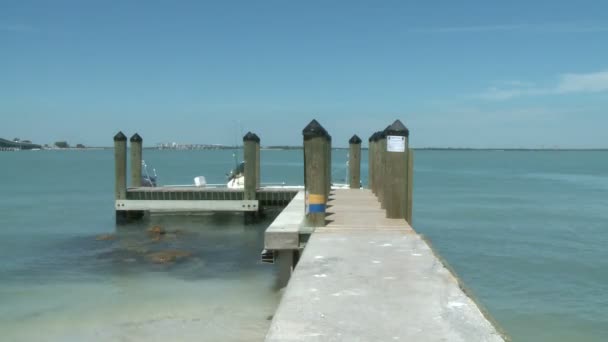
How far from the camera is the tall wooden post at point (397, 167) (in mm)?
9734

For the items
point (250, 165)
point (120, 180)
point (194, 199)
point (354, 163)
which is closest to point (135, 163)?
point (120, 180)

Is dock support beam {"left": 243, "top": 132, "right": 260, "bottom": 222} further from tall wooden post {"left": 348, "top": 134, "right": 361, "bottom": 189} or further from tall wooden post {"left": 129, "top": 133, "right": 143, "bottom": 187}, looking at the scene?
tall wooden post {"left": 129, "top": 133, "right": 143, "bottom": 187}

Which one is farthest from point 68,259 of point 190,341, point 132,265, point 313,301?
point 313,301

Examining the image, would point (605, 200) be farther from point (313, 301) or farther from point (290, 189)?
point (313, 301)

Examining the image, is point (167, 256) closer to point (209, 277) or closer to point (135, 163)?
point (209, 277)

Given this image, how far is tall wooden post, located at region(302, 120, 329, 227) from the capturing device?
29.3 ft

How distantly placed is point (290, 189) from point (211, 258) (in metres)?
6.21

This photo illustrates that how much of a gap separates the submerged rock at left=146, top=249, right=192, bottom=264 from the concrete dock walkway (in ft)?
28.4

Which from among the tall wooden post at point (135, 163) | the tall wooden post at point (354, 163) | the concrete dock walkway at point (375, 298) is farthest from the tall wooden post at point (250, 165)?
the concrete dock walkway at point (375, 298)

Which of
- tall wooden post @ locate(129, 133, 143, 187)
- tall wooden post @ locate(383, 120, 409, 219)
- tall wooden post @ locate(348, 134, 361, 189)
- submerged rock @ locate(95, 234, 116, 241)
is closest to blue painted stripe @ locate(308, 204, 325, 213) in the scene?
tall wooden post @ locate(383, 120, 409, 219)

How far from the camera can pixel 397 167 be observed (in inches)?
384

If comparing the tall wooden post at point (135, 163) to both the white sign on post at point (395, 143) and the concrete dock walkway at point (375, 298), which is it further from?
the concrete dock walkway at point (375, 298)

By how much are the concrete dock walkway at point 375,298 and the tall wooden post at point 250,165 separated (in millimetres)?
12921

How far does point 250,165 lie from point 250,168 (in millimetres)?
104
